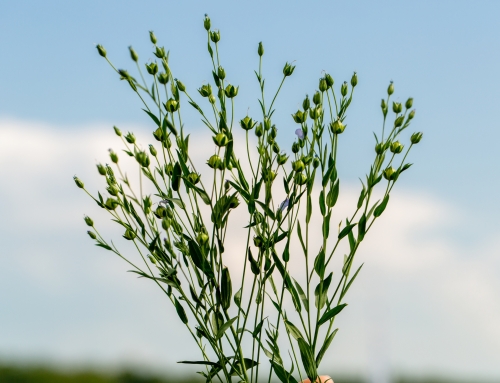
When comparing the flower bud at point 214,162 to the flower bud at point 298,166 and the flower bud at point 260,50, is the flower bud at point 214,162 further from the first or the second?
the flower bud at point 260,50

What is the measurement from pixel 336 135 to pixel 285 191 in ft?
0.68

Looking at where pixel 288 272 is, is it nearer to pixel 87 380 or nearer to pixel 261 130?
pixel 261 130

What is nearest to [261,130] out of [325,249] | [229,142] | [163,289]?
[229,142]

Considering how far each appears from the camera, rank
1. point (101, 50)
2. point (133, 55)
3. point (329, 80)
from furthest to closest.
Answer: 1. point (329, 80)
2. point (101, 50)
3. point (133, 55)

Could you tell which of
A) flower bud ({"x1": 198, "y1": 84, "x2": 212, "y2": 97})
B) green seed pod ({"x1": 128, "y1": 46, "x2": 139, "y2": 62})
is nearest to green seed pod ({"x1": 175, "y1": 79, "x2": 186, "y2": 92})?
flower bud ({"x1": 198, "y1": 84, "x2": 212, "y2": 97})

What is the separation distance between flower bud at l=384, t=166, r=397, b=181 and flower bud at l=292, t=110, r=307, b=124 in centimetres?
26

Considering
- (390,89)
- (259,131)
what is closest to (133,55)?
(259,131)

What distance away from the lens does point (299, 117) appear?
71.1 inches

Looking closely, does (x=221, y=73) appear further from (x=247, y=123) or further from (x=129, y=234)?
(x=129, y=234)

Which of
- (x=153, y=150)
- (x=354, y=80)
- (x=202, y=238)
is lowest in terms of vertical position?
(x=202, y=238)

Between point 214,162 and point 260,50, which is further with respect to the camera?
point 260,50

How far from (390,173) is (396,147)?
8 cm

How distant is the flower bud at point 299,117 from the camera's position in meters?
1.80

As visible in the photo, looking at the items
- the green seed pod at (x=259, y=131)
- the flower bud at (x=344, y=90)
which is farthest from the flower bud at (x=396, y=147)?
the green seed pod at (x=259, y=131)
